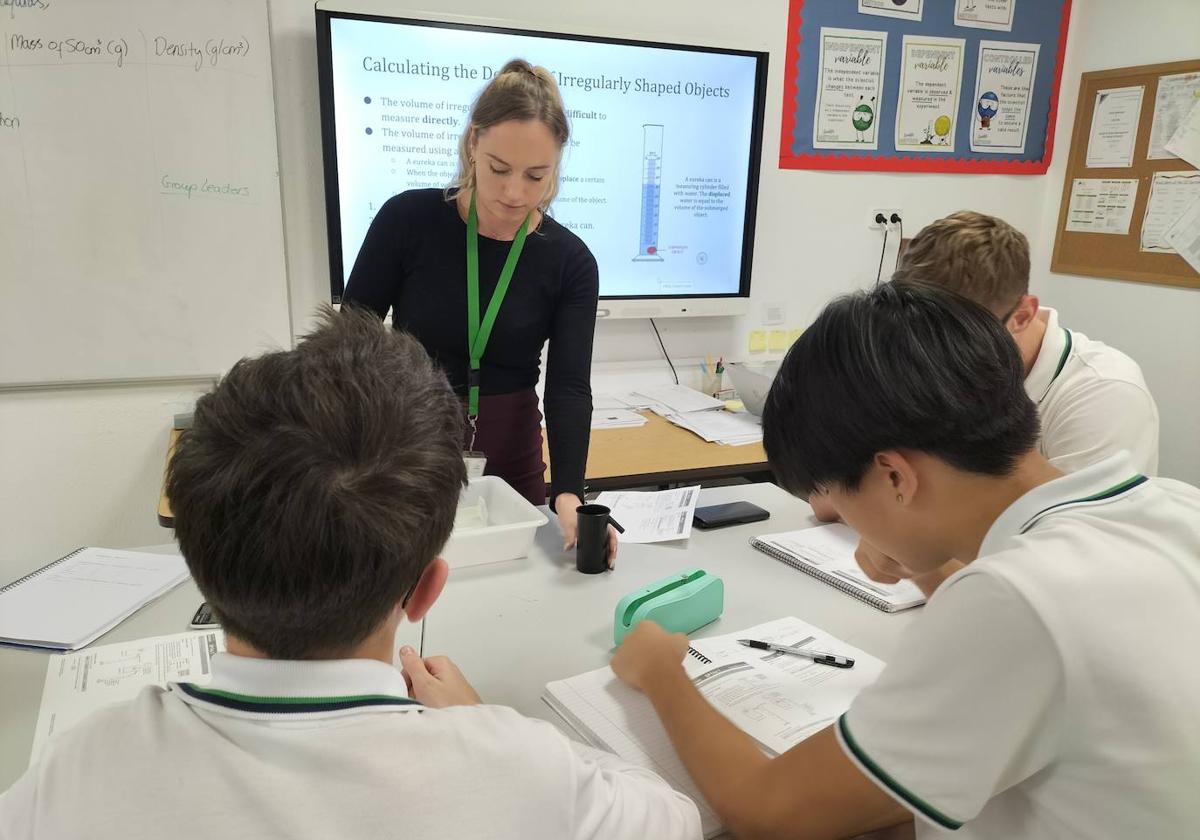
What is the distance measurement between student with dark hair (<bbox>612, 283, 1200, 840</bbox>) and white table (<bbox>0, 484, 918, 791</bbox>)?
0.88ft

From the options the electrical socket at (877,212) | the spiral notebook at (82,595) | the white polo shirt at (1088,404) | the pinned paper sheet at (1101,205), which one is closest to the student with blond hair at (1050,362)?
the white polo shirt at (1088,404)

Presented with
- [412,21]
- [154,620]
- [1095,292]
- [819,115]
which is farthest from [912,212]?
[154,620]

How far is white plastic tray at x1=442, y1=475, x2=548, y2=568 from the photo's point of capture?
4.72ft

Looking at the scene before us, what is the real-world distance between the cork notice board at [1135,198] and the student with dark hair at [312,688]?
3.31 meters

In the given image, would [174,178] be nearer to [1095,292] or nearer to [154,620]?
[154,620]

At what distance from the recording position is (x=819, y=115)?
306cm

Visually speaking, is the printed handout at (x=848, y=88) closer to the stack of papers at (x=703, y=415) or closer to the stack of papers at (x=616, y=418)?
the stack of papers at (x=703, y=415)

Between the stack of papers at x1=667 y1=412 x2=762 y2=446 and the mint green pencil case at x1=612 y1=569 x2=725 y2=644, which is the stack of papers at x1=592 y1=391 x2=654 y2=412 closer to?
the stack of papers at x1=667 y1=412 x2=762 y2=446

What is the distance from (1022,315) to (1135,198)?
211 cm

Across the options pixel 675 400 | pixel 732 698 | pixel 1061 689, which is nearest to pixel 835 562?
pixel 732 698

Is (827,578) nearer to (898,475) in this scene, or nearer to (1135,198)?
(898,475)

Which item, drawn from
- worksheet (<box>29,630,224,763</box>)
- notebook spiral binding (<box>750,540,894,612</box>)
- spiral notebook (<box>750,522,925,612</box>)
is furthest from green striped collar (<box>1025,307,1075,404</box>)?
worksheet (<box>29,630,224,763</box>)

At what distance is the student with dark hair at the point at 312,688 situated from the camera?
1.90ft

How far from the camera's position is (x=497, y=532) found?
4.76 feet
